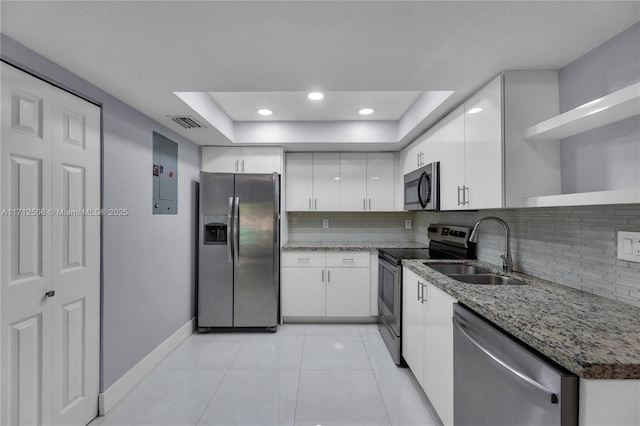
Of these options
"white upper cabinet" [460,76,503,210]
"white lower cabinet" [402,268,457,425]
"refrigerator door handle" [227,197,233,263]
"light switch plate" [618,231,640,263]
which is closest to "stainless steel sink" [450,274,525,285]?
"white lower cabinet" [402,268,457,425]

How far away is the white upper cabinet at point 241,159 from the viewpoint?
321 centimetres

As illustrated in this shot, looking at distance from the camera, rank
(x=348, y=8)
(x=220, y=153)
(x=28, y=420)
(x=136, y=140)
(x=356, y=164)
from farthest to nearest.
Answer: (x=356, y=164), (x=220, y=153), (x=136, y=140), (x=28, y=420), (x=348, y=8)

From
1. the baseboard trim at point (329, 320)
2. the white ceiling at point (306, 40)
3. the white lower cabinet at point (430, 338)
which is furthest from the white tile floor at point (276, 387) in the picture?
the white ceiling at point (306, 40)

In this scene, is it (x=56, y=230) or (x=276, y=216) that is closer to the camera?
(x=56, y=230)

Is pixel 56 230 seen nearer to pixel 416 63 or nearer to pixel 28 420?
pixel 28 420

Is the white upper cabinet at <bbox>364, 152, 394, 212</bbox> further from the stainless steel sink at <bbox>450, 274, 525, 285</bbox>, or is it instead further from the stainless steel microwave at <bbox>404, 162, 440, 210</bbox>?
the stainless steel sink at <bbox>450, 274, 525, 285</bbox>

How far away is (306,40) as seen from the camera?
1.26 m

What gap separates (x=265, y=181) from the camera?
3.01m

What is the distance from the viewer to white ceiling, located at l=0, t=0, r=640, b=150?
1.07 meters

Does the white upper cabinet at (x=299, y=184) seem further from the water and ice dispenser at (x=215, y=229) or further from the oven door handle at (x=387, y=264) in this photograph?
the oven door handle at (x=387, y=264)

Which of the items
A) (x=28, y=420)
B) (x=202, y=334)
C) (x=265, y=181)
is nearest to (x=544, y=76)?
(x=265, y=181)

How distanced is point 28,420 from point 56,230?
0.93m

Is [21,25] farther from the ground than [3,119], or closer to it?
farther from the ground

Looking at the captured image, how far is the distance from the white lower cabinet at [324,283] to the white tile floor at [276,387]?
14.7 inches
